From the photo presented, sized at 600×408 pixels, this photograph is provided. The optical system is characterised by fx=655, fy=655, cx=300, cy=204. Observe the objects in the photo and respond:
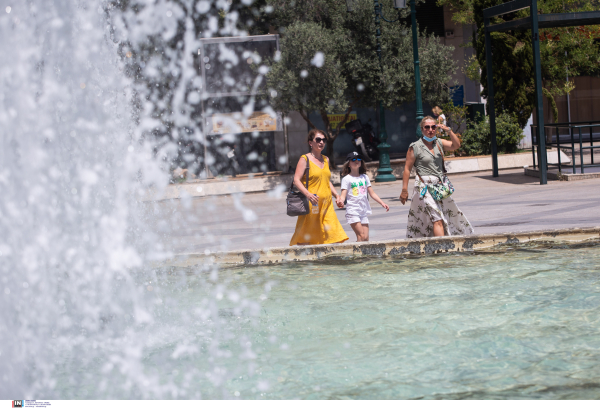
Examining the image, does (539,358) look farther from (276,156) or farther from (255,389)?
(276,156)

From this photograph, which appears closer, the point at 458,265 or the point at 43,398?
the point at 43,398

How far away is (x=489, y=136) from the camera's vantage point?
70.7ft

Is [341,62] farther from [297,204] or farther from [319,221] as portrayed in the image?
[297,204]

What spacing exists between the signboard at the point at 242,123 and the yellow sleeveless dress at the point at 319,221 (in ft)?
45.3

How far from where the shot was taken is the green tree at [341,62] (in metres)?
18.8

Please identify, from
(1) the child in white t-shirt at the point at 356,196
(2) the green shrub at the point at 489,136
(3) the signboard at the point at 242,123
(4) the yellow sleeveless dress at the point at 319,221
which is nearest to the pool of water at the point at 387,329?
(4) the yellow sleeveless dress at the point at 319,221

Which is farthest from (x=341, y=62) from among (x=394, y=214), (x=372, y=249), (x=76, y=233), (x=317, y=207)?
(x=76, y=233)

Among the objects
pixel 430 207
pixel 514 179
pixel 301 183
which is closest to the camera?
pixel 430 207

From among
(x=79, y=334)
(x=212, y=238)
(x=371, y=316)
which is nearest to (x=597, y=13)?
(x=212, y=238)

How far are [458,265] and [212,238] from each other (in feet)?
18.2

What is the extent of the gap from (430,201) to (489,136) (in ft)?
50.6

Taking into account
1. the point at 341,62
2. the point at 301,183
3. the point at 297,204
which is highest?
the point at 341,62

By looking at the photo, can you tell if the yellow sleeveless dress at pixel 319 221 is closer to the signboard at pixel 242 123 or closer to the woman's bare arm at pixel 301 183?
the woman's bare arm at pixel 301 183

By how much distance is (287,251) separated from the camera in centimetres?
608
